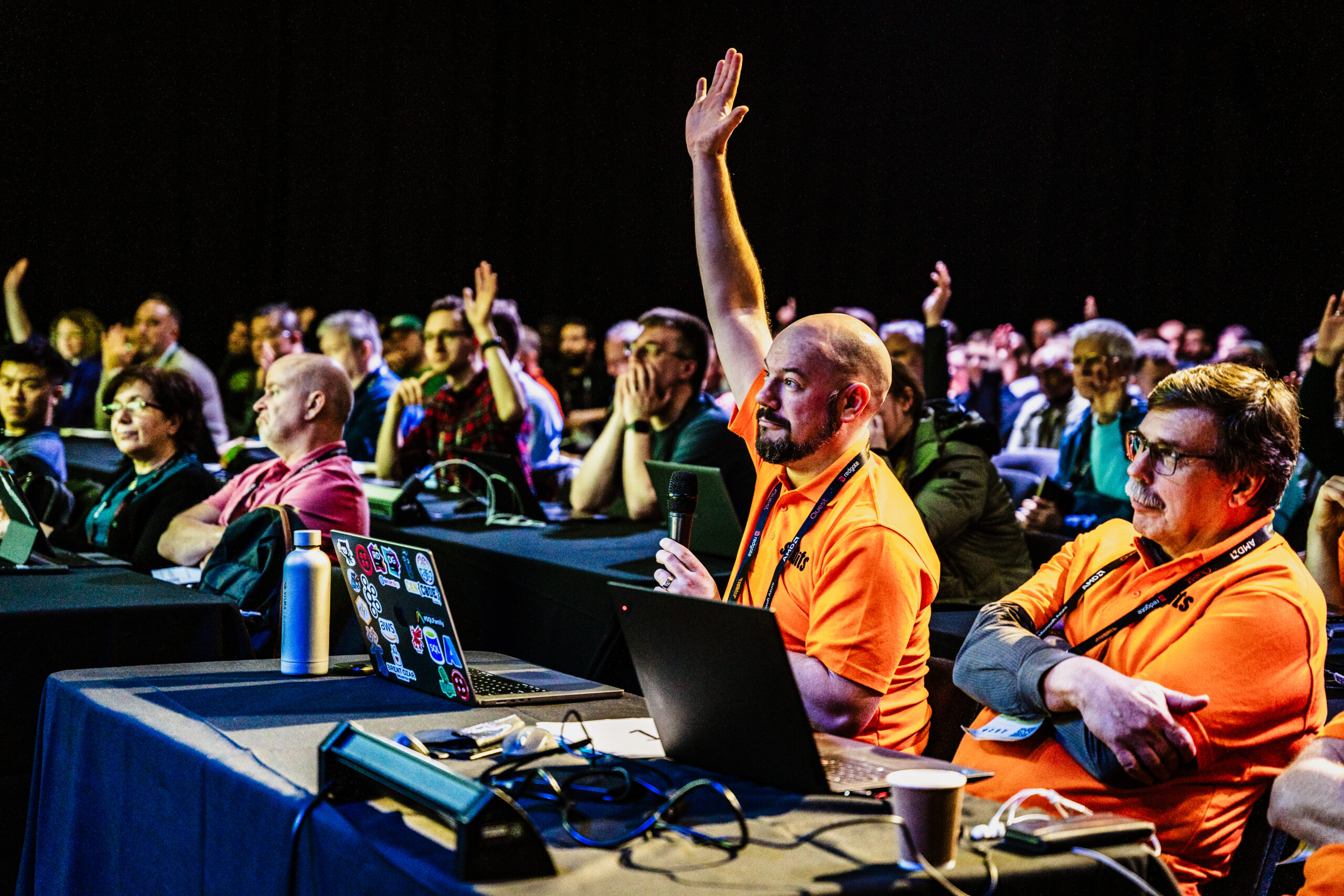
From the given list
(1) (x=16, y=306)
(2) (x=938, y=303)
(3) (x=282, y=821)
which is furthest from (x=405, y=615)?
(1) (x=16, y=306)

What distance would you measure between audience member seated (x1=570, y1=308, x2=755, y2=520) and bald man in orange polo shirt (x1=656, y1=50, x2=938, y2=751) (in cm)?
157

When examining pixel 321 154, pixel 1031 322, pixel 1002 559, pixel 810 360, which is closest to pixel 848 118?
pixel 1031 322

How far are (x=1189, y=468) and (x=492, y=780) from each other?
101cm

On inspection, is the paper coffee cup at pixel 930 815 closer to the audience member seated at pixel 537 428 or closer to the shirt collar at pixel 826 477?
the shirt collar at pixel 826 477

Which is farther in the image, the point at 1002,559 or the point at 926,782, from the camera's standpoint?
the point at 1002,559

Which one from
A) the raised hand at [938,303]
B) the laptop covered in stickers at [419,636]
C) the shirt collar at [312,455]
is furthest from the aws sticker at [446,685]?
the raised hand at [938,303]

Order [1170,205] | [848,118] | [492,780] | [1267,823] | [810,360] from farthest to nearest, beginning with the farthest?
[848,118] → [1170,205] → [810,360] → [1267,823] → [492,780]

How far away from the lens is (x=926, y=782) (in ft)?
3.75

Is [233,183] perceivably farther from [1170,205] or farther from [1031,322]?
[1170,205]

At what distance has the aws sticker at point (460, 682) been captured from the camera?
1.82 m

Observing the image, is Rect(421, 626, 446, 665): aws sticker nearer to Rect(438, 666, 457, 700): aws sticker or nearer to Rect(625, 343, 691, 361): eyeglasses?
Rect(438, 666, 457, 700): aws sticker

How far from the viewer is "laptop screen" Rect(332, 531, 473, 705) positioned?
1.79 meters

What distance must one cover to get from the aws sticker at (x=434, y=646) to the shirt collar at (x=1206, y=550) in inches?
39.6

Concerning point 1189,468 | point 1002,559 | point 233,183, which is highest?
point 233,183
